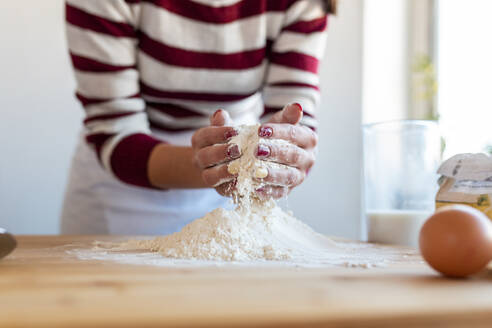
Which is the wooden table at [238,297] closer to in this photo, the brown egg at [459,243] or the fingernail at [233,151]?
the brown egg at [459,243]

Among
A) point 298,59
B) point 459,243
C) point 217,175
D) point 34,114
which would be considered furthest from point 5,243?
point 34,114

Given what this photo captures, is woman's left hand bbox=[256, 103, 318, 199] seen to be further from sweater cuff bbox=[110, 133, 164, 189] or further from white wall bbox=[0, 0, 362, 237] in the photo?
white wall bbox=[0, 0, 362, 237]

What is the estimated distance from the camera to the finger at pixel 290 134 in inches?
27.0

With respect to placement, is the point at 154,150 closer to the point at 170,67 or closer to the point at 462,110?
the point at 170,67

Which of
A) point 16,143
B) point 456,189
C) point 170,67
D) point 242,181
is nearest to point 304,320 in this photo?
point 242,181

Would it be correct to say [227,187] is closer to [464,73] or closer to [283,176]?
[283,176]

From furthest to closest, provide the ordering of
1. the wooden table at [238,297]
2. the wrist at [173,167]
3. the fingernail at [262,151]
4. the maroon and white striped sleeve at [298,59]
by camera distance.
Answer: the maroon and white striped sleeve at [298,59] → the wrist at [173,167] → the fingernail at [262,151] → the wooden table at [238,297]

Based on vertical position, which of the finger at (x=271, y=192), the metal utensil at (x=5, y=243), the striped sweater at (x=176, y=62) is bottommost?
the metal utensil at (x=5, y=243)

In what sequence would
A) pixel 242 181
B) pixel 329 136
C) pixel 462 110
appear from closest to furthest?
1. pixel 242 181
2. pixel 462 110
3. pixel 329 136

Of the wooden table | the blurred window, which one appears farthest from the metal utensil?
the blurred window

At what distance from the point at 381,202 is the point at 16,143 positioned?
116 centimetres

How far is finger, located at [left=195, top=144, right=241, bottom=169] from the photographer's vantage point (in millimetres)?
684

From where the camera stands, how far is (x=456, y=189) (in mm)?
714

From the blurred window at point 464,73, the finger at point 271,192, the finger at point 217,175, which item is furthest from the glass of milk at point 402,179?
the blurred window at point 464,73
